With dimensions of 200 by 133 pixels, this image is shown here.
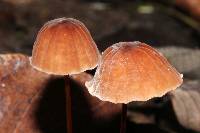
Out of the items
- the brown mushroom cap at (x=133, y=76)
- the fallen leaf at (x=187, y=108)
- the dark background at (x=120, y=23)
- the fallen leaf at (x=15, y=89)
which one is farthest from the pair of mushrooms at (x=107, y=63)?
the dark background at (x=120, y=23)

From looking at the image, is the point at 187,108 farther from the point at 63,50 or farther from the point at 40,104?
the point at 63,50

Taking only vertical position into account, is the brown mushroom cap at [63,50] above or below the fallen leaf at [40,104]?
above

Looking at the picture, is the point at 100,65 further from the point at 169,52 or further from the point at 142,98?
the point at 169,52

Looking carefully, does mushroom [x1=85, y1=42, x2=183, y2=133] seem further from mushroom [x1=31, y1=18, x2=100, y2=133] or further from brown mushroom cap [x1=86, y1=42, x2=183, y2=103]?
mushroom [x1=31, y1=18, x2=100, y2=133]

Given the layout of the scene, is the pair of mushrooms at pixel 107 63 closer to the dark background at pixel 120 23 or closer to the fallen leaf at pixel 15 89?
the fallen leaf at pixel 15 89

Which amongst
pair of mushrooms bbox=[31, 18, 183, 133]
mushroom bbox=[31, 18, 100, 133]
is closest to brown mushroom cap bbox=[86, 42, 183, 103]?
pair of mushrooms bbox=[31, 18, 183, 133]

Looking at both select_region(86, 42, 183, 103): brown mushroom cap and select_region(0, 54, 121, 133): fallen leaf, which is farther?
select_region(0, 54, 121, 133): fallen leaf
